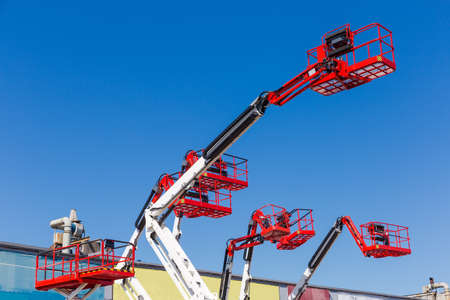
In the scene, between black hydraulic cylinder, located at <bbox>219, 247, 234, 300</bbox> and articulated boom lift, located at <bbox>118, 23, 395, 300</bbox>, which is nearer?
articulated boom lift, located at <bbox>118, 23, 395, 300</bbox>

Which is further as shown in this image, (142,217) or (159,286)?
(159,286)

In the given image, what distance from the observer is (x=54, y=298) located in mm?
32688

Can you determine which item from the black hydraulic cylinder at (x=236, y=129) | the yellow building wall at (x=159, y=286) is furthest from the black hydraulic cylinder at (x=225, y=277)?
the black hydraulic cylinder at (x=236, y=129)

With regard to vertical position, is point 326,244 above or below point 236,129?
below

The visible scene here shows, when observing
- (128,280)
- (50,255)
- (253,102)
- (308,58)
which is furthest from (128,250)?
(308,58)

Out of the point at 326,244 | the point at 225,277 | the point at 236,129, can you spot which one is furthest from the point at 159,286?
the point at 236,129

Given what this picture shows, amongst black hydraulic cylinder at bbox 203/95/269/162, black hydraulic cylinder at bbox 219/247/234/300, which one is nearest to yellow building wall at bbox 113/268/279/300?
black hydraulic cylinder at bbox 219/247/234/300

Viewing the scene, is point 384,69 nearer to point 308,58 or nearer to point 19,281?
point 308,58

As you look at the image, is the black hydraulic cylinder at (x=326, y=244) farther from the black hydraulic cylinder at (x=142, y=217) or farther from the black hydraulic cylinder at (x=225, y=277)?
the black hydraulic cylinder at (x=142, y=217)

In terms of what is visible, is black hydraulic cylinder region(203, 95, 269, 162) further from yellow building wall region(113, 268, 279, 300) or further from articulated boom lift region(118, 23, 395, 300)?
yellow building wall region(113, 268, 279, 300)

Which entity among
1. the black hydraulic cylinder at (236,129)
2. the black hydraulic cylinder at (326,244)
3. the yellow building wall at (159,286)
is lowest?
the yellow building wall at (159,286)

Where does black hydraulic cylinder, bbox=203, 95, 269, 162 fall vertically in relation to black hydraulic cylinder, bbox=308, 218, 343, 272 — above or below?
above

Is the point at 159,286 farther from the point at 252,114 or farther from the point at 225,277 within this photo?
the point at 252,114

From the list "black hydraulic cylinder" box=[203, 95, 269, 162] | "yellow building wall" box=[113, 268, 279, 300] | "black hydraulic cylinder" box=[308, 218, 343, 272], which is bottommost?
"yellow building wall" box=[113, 268, 279, 300]
